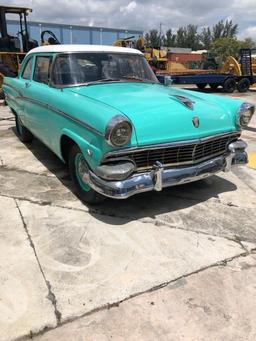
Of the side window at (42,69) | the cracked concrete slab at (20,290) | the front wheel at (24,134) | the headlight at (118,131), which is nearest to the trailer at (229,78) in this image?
the front wheel at (24,134)

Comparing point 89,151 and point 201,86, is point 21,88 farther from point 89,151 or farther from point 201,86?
point 201,86

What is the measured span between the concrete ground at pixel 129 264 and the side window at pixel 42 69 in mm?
1432

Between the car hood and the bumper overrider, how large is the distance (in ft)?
1.02

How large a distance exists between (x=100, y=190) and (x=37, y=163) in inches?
95.4

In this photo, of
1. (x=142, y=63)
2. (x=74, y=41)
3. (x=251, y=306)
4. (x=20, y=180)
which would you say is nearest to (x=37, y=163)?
(x=20, y=180)

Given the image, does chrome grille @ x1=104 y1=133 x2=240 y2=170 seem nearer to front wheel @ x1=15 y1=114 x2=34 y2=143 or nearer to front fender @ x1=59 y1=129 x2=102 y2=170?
front fender @ x1=59 y1=129 x2=102 y2=170

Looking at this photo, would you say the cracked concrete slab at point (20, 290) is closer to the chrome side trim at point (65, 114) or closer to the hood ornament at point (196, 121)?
the chrome side trim at point (65, 114)

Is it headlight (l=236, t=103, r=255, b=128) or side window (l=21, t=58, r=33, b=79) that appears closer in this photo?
headlight (l=236, t=103, r=255, b=128)

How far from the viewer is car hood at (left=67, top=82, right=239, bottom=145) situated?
3.59 metres

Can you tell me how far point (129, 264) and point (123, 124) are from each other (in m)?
1.22

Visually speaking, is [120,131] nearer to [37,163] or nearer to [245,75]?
[37,163]

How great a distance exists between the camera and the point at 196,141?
12.6 ft

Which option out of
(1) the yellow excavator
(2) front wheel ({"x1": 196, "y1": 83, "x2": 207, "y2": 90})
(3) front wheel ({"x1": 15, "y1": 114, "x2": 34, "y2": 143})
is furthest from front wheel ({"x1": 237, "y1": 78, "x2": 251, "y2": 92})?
(3) front wheel ({"x1": 15, "y1": 114, "x2": 34, "y2": 143})

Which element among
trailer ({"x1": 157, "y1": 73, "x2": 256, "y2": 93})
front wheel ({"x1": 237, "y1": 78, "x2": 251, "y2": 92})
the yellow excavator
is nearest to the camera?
trailer ({"x1": 157, "y1": 73, "x2": 256, "y2": 93})
